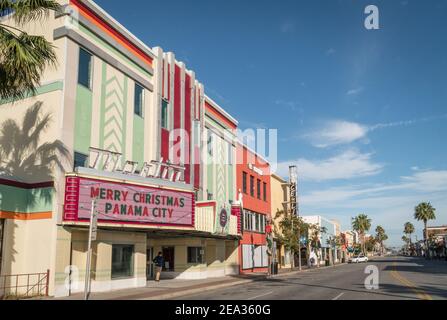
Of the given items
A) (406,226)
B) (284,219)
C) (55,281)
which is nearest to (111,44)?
(55,281)

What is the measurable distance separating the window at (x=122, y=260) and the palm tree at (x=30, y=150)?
5377mm

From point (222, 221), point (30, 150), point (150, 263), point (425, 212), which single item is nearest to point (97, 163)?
point (30, 150)

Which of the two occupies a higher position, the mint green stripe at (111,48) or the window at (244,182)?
the mint green stripe at (111,48)

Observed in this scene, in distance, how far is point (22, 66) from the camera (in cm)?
1548

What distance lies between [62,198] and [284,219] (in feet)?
122

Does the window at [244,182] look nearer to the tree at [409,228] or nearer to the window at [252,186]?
Result: the window at [252,186]

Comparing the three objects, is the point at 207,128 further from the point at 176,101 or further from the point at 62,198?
the point at 62,198

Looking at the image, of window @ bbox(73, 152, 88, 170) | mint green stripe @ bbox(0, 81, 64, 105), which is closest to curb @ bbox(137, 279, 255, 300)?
window @ bbox(73, 152, 88, 170)

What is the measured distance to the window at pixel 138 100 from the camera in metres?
27.2

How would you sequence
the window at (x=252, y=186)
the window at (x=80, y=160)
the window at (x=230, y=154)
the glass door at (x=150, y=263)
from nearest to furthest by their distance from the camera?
the window at (x=80, y=160)
the glass door at (x=150, y=263)
the window at (x=230, y=154)
the window at (x=252, y=186)

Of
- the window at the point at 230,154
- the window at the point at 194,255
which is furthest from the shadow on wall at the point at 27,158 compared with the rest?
the window at the point at 230,154

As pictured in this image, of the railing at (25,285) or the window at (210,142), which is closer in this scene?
the railing at (25,285)

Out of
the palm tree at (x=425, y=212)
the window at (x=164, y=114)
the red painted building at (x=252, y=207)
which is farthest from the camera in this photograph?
the palm tree at (x=425, y=212)
